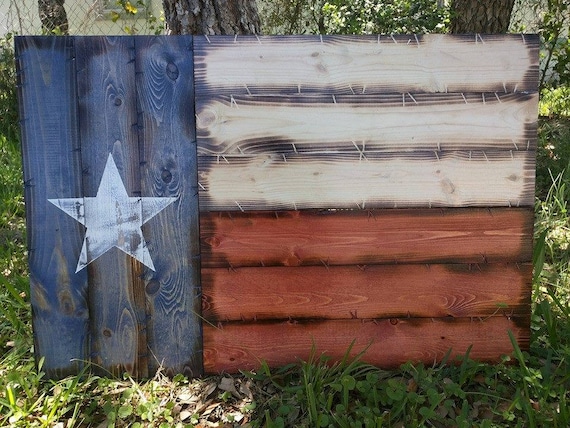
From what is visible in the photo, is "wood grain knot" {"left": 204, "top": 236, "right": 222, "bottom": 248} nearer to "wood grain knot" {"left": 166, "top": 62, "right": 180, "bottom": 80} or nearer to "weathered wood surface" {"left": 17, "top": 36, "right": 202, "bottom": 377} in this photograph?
"weathered wood surface" {"left": 17, "top": 36, "right": 202, "bottom": 377}

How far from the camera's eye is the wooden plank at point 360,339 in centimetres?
240

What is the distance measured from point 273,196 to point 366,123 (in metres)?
0.46

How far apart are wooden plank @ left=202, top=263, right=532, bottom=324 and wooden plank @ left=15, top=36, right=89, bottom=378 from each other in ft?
1.78

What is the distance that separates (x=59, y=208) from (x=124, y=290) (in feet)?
1.33

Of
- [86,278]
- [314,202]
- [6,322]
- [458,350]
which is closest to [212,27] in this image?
[314,202]

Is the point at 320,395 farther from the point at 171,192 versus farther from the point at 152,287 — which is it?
the point at 171,192

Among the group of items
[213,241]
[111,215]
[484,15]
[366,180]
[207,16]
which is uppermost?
[484,15]

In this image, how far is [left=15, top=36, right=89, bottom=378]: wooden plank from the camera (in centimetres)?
222

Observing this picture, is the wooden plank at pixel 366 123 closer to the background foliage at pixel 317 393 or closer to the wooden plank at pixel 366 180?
the wooden plank at pixel 366 180

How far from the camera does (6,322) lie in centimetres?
279

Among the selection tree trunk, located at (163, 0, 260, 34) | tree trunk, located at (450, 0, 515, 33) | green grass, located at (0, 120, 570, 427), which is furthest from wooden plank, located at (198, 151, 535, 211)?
tree trunk, located at (450, 0, 515, 33)

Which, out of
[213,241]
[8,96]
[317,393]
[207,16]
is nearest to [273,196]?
[213,241]

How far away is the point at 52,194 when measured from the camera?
2262 mm

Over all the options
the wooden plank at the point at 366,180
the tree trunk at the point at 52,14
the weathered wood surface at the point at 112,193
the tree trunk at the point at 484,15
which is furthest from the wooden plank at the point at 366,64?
the tree trunk at the point at 52,14
